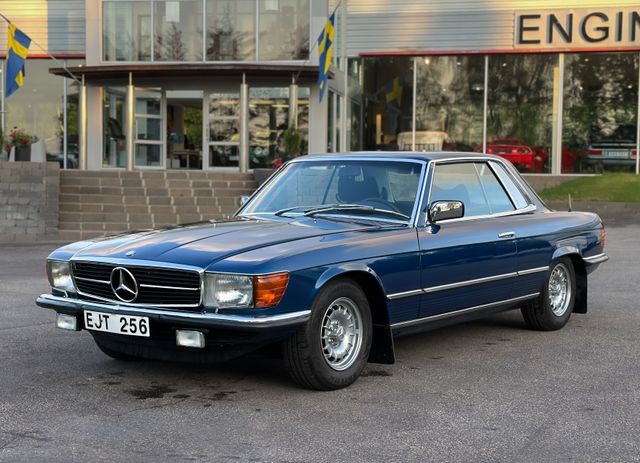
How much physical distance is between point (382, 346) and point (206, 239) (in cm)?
137

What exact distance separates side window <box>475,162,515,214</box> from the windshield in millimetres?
895

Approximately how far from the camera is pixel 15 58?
2408 cm

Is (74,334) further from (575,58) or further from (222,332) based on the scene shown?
(575,58)

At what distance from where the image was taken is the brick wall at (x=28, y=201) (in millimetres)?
18594

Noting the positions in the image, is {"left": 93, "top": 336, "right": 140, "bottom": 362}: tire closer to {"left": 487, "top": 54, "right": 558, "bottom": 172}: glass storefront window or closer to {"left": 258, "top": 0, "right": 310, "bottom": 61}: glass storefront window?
{"left": 258, "top": 0, "right": 310, "bottom": 61}: glass storefront window

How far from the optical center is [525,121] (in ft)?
92.0

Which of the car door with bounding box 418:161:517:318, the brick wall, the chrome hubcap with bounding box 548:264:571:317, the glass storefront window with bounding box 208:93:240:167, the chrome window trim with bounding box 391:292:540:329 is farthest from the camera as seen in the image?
the glass storefront window with bounding box 208:93:240:167

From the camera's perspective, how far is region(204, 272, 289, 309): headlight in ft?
17.0

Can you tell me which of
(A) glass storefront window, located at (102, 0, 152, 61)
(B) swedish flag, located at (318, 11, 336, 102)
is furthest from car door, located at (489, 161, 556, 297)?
(A) glass storefront window, located at (102, 0, 152, 61)

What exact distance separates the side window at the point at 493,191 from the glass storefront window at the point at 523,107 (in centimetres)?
2075

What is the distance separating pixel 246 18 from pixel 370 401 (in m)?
22.1

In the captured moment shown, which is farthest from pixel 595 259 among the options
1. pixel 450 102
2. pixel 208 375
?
pixel 450 102

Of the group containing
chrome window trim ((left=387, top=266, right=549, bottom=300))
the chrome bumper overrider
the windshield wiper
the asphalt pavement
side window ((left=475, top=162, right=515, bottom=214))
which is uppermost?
side window ((left=475, top=162, right=515, bottom=214))

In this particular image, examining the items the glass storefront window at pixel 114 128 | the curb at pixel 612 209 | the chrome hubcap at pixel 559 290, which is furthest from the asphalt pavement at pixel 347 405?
the glass storefront window at pixel 114 128
